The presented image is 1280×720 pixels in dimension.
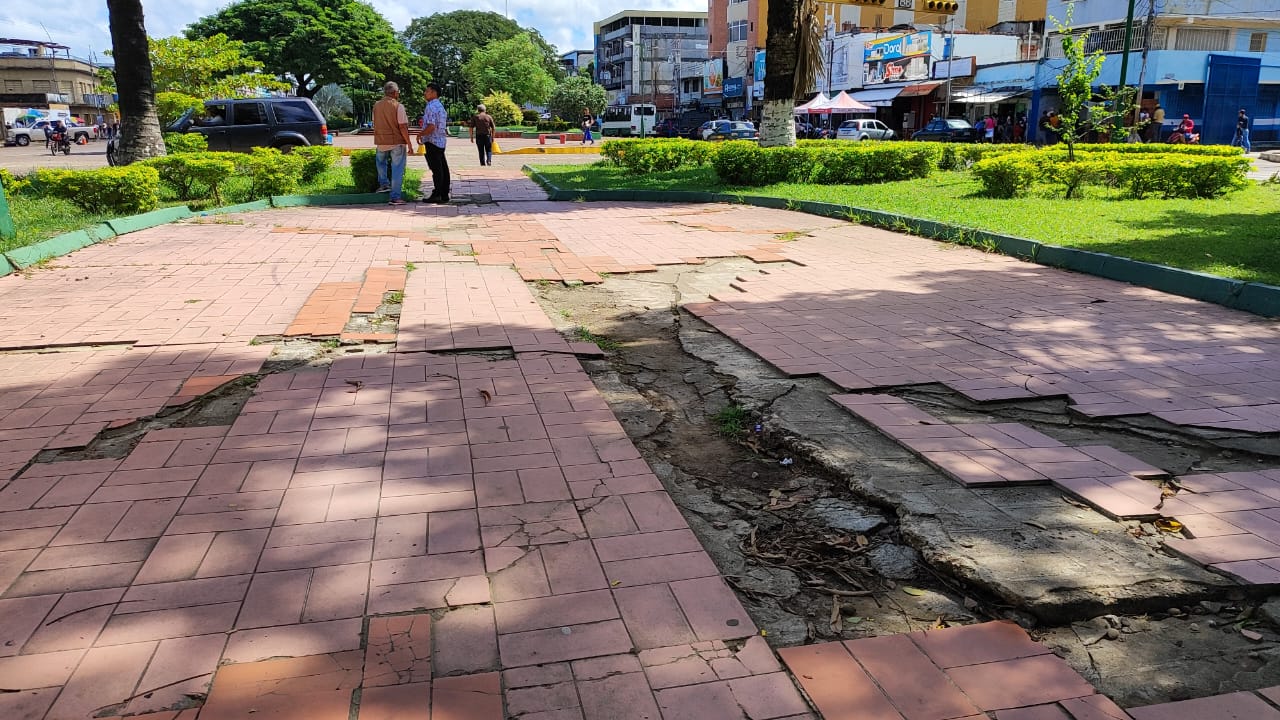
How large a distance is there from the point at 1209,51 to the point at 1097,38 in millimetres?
4019

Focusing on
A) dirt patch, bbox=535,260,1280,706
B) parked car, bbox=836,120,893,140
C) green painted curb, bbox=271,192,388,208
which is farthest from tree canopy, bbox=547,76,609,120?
dirt patch, bbox=535,260,1280,706

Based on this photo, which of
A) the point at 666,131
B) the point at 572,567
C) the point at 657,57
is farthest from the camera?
the point at 657,57

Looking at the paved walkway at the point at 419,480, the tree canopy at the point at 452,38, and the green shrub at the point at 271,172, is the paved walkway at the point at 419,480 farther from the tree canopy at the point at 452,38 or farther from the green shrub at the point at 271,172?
the tree canopy at the point at 452,38

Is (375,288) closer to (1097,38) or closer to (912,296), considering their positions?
(912,296)

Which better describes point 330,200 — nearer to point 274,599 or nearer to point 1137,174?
point 274,599

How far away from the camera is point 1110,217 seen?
31.4 feet

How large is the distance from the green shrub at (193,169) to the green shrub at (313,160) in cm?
191

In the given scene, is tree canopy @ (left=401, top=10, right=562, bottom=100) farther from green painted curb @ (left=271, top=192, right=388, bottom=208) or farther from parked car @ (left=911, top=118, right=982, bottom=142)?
green painted curb @ (left=271, top=192, right=388, bottom=208)

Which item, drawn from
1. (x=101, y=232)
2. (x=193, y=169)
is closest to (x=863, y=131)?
(x=193, y=169)

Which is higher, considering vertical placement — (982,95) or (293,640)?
(982,95)

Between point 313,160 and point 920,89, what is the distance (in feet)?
113

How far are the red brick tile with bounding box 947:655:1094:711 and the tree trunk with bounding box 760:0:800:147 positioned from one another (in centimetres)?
1246

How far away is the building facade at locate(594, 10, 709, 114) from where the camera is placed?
74.7 m

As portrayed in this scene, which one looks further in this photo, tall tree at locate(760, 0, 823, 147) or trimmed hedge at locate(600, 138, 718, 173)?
trimmed hedge at locate(600, 138, 718, 173)
